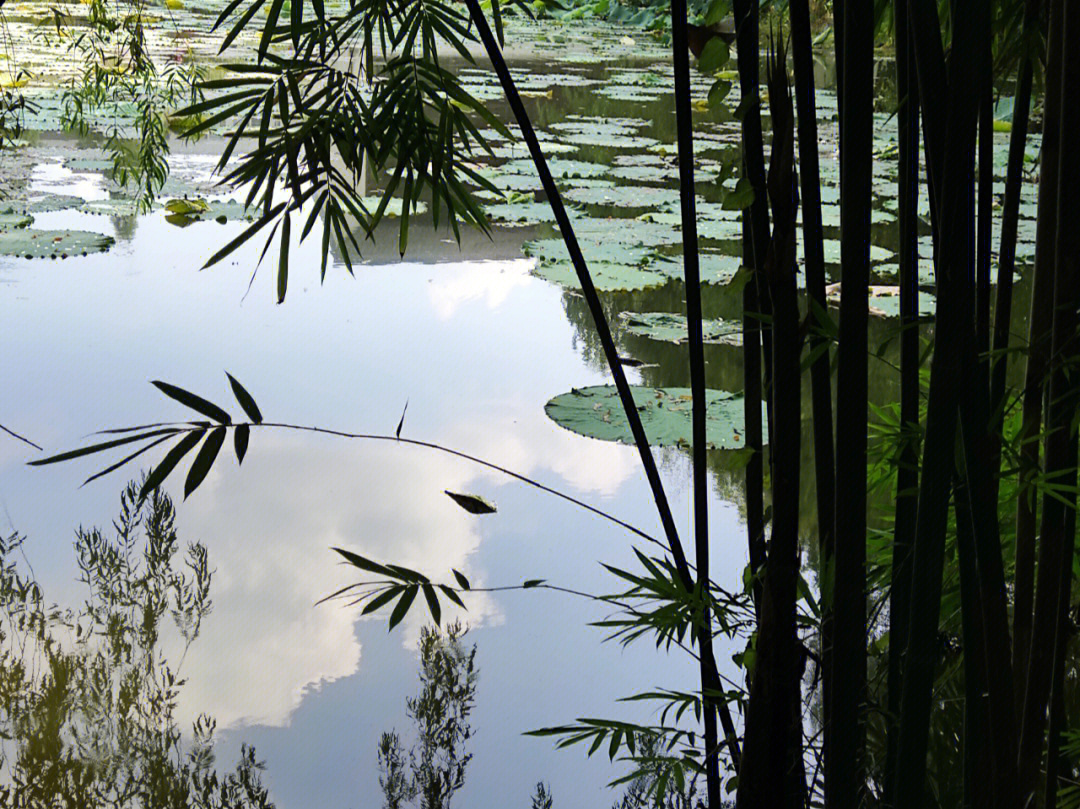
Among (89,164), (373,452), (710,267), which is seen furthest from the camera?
(89,164)

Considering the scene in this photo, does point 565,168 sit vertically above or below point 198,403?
below

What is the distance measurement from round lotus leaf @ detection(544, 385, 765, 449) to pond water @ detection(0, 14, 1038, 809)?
3 centimetres

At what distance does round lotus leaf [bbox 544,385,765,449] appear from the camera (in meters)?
2.27

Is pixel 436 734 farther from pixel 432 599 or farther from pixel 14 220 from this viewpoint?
pixel 14 220

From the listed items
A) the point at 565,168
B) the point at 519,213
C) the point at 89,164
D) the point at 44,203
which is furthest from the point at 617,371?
the point at 89,164

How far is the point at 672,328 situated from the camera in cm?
290

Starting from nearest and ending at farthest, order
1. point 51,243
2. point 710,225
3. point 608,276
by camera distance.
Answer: point 608,276 < point 51,243 < point 710,225

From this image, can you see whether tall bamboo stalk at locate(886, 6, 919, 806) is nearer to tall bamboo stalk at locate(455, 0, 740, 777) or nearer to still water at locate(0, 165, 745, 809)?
tall bamboo stalk at locate(455, 0, 740, 777)

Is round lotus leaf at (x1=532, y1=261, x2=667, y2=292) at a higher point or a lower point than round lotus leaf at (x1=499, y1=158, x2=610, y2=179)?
Result: lower

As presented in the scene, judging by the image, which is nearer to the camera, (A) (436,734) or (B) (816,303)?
(B) (816,303)

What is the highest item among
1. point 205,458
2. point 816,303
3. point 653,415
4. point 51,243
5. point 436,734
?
point 816,303

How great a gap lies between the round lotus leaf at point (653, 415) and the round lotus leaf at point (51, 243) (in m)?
1.76

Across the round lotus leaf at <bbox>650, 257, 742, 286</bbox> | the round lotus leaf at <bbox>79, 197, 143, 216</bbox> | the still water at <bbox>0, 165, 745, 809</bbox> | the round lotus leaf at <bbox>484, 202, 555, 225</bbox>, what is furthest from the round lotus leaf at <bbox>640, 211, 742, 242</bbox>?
the round lotus leaf at <bbox>79, 197, 143, 216</bbox>

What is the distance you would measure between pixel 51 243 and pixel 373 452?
1.76 m
